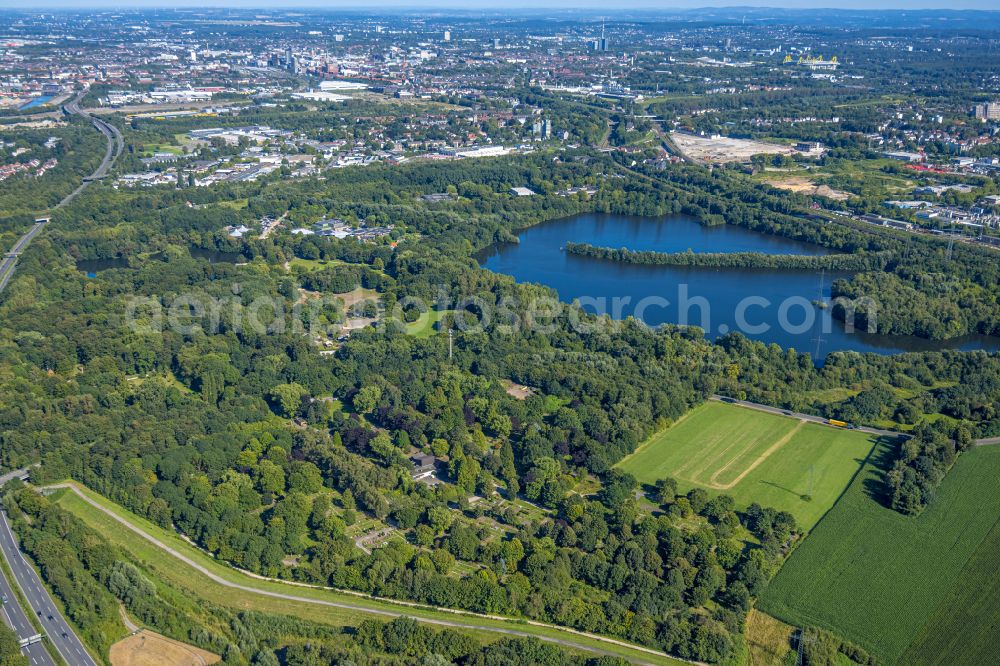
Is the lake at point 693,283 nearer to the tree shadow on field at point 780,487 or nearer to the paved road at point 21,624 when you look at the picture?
the tree shadow on field at point 780,487

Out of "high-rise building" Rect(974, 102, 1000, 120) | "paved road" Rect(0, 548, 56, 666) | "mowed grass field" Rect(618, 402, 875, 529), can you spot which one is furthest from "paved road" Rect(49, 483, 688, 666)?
"high-rise building" Rect(974, 102, 1000, 120)

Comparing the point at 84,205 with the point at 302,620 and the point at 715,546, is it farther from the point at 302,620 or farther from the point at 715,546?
the point at 715,546

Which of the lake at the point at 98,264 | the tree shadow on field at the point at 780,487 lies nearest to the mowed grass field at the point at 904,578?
the tree shadow on field at the point at 780,487

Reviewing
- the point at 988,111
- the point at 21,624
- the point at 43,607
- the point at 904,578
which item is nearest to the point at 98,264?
→ the point at 43,607

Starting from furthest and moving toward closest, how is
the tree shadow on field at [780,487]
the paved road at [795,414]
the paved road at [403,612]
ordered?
the paved road at [795,414], the tree shadow on field at [780,487], the paved road at [403,612]

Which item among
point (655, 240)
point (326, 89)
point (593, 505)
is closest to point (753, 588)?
point (593, 505)

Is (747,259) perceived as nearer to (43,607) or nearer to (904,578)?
(904,578)

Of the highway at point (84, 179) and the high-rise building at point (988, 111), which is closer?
the highway at point (84, 179)
